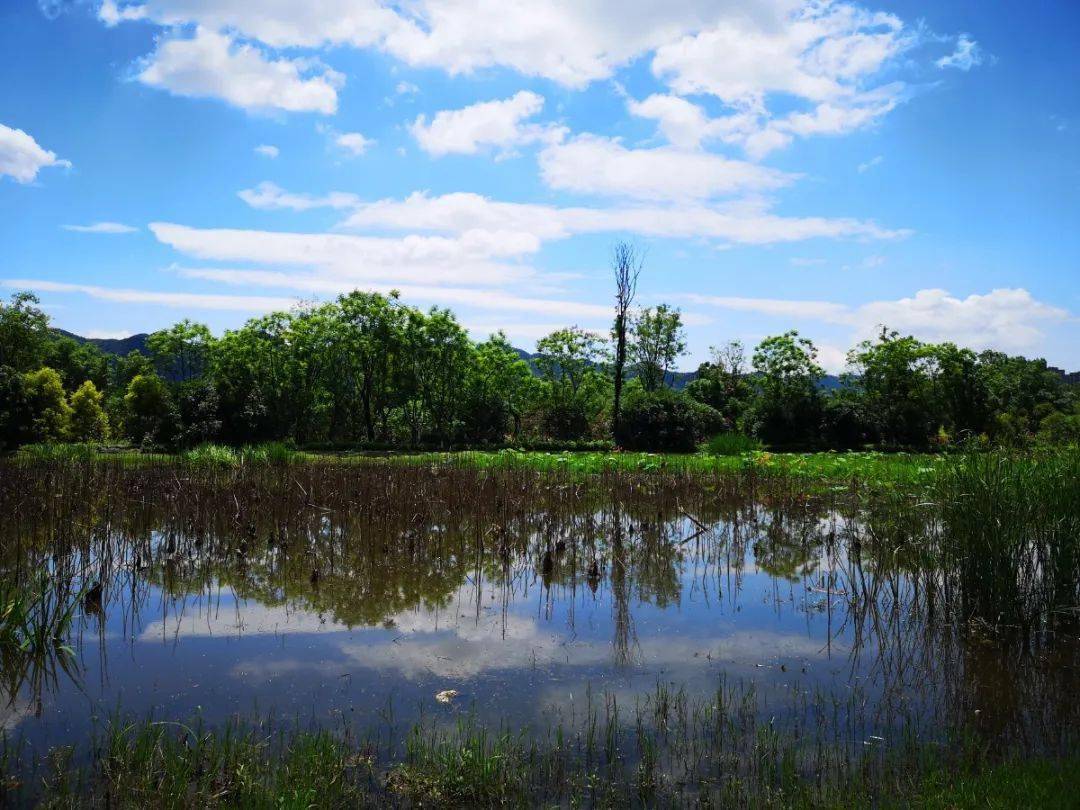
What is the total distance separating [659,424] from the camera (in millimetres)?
27516

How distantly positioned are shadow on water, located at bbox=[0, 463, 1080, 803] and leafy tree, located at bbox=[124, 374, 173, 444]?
12031mm

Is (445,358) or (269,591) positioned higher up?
(445,358)

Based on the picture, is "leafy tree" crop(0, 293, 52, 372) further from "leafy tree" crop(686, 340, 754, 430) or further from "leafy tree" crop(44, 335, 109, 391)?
"leafy tree" crop(686, 340, 754, 430)

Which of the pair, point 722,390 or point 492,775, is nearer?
point 492,775

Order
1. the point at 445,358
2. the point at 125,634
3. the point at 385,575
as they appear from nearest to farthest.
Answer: the point at 125,634 → the point at 385,575 → the point at 445,358

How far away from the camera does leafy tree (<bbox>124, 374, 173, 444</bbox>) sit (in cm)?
2291

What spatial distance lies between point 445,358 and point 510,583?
23134 millimetres

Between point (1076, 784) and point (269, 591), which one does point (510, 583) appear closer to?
point (269, 591)

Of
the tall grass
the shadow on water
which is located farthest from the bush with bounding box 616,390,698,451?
the tall grass

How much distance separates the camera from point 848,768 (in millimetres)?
4031

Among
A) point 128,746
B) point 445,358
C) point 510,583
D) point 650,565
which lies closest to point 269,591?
point 510,583

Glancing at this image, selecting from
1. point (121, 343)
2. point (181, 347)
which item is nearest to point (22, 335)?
point (181, 347)

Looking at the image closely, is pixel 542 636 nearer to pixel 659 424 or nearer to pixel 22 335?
pixel 659 424

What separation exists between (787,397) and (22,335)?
42148 millimetres
